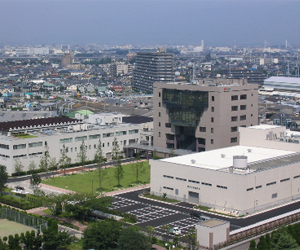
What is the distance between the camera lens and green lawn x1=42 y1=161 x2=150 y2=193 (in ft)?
113

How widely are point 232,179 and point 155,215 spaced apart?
14.4 feet

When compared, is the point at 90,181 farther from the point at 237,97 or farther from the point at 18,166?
the point at 237,97

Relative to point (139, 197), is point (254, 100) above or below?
above

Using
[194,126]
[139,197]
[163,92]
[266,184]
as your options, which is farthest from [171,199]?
[163,92]

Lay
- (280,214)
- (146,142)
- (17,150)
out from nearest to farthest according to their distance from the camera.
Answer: (280,214)
(17,150)
(146,142)

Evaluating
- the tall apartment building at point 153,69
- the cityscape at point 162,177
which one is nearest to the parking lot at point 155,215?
the cityscape at point 162,177

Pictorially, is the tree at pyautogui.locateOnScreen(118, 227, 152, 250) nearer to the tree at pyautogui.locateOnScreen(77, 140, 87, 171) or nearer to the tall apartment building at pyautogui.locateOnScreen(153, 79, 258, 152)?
the tree at pyautogui.locateOnScreen(77, 140, 87, 171)

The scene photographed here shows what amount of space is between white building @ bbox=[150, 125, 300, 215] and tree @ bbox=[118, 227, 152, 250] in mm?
7633

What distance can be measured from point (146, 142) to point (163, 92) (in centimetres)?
528

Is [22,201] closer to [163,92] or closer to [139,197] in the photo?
[139,197]

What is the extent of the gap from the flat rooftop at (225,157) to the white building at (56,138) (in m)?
10.8

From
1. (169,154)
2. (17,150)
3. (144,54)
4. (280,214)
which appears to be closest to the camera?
(280,214)

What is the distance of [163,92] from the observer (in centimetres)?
4344

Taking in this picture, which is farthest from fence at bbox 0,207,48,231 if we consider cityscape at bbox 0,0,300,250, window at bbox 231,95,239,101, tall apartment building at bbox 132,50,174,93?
tall apartment building at bbox 132,50,174,93
